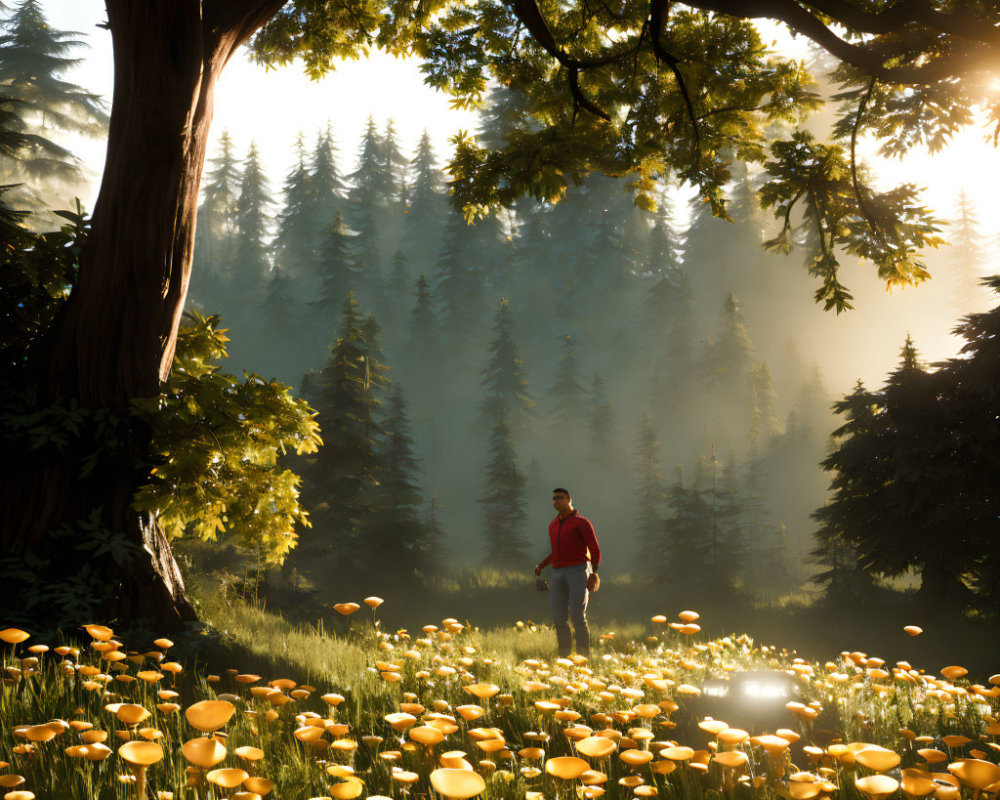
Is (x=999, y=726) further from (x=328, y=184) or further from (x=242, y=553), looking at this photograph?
(x=328, y=184)

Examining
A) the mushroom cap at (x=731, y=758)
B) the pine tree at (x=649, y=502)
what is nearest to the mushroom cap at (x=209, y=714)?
the mushroom cap at (x=731, y=758)

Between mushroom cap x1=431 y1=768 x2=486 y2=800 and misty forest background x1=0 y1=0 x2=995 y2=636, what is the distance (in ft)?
66.4

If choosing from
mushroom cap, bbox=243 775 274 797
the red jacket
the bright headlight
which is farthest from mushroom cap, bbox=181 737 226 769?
the red jacket

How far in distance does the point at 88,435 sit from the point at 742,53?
7681 millimetres

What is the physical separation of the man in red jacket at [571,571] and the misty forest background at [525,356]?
13039mm

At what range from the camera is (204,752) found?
1.74 meters

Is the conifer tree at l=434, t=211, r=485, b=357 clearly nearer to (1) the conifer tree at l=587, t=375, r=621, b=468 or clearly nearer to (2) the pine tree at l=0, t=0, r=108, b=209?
(1) the conifer tree at l=587, t=375, r=621, b=468

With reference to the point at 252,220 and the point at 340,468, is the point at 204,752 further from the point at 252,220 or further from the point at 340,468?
the point at 252,220

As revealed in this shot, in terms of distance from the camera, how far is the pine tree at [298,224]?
62.9 meters

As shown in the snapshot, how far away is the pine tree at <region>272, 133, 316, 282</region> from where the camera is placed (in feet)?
206

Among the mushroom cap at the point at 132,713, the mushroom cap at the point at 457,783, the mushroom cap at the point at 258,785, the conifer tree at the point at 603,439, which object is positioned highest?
the conifer tree at the point at 603,439

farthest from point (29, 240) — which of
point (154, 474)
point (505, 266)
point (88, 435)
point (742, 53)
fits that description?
→ point (505, 266)

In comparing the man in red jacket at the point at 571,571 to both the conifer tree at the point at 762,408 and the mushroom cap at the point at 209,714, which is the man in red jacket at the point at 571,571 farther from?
the conifer tree at the point at 762,408

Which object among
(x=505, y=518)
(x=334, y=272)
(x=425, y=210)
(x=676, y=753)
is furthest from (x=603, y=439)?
(x=676, y=753)
